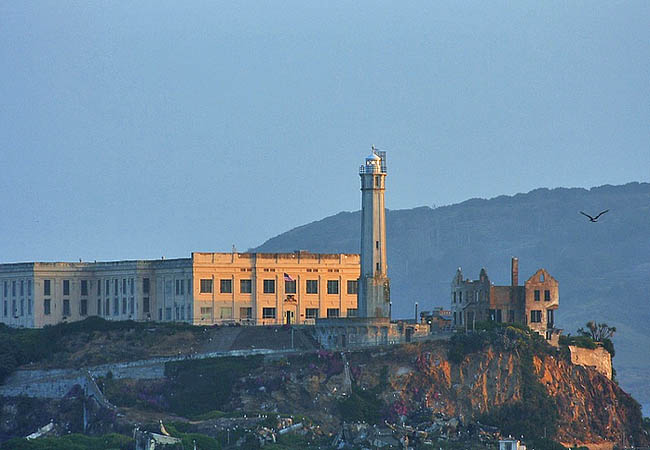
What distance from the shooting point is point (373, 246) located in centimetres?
16475

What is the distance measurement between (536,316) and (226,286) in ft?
91.5

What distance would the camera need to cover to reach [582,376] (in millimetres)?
163625

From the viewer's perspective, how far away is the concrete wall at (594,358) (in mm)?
166750

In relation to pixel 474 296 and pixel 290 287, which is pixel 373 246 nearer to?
pixel 474 296

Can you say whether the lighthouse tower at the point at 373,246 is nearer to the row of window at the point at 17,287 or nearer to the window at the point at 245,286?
the window at the point at 245,286

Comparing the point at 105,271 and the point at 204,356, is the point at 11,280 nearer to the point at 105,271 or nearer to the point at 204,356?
the point at 105,271

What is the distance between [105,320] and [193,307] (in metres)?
8.20

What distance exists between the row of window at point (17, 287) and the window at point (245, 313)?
76.1 ft

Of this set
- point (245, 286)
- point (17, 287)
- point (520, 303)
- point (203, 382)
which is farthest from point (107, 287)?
point (520, 303)

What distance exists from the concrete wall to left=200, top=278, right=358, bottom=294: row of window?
2236cm

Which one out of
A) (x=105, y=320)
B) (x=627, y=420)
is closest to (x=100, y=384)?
(x=105, y=320)

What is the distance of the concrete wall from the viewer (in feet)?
547

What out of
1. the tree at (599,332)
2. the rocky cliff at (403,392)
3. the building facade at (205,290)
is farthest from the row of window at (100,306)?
the tree at (599,332)

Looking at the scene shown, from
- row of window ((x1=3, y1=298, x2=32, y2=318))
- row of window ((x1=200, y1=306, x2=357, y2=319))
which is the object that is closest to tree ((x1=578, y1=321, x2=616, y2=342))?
row of window ((x1=200, y1=306, x2=357, y2=319))
